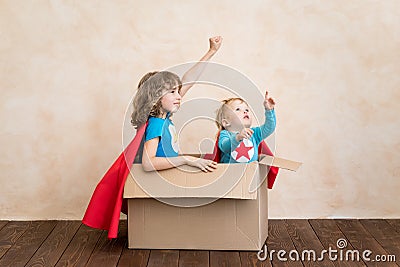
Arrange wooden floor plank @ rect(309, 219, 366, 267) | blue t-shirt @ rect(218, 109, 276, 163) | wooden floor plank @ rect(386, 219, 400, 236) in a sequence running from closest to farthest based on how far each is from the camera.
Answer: wooden floor plank @ rect(309, 219, 366, 267) → blue t-shirt @ rect(218, 109, 276, 163) → wooden floor plank @ rect(386, 219, 400, 236)

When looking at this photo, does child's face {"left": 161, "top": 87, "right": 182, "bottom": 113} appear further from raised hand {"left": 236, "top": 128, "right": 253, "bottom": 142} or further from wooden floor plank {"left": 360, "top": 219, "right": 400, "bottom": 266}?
wooden floor plank {"left": 360, "top": 219, "right": 400, "bottom": 266}

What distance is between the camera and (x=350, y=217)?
2.93 m

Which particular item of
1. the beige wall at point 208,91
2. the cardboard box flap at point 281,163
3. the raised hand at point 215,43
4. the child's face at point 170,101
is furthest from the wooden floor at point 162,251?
the raised hand at point 215,43

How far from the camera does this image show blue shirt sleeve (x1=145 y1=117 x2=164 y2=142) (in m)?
2.49

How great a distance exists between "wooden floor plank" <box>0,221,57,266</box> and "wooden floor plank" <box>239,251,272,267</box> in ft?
2.36

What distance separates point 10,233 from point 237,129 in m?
0.96

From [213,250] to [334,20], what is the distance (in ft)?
3.41

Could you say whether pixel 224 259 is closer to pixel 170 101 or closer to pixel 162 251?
pixel 162 251

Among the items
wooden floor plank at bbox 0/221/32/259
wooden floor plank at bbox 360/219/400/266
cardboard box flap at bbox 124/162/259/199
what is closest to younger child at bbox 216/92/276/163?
cardboard box flap at bbox 124/162/259/199

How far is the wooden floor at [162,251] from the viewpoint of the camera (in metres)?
2.38

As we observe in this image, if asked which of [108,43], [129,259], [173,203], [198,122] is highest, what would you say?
[108,43]

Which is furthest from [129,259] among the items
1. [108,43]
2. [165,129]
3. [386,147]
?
[386,147]

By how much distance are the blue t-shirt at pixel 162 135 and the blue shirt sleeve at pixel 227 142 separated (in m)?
0.16

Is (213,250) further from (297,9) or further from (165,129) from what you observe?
(297,9)
